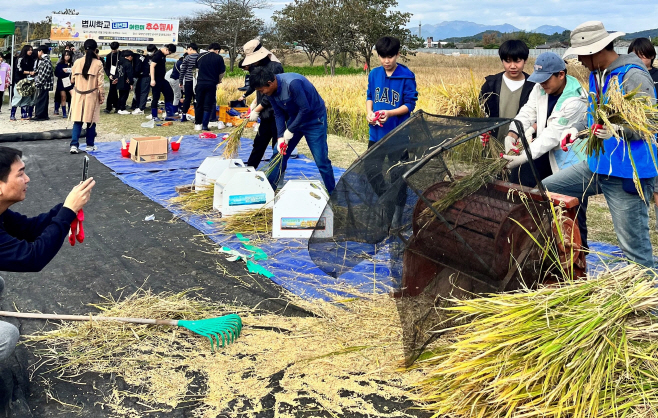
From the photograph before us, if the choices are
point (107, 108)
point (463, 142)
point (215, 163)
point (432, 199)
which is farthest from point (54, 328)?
point (107, 108)

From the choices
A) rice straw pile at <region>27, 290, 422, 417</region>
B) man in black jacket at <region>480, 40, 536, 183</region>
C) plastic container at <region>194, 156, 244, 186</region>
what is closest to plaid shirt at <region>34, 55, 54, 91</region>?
plastic container at <region>194, 156, 244, 186</region>

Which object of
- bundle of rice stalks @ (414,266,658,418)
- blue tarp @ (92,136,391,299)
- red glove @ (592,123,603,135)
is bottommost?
blue tarp @ (92,136,391,299)

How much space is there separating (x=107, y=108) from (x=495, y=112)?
10886 millimetres

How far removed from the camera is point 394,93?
5.23 meters

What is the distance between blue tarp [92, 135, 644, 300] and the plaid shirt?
4.16 metres

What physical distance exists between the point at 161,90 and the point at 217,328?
10.4m

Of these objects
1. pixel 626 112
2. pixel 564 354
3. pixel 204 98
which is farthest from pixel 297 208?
pixel 204 98

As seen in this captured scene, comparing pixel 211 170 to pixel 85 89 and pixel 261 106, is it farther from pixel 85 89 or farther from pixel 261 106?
pixel 85 89

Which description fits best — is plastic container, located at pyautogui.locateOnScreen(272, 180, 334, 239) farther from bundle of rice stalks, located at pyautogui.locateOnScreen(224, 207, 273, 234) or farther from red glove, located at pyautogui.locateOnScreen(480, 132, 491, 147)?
red glove, located at pyautogui.locateOnScreen(480, 132, 491, 147)

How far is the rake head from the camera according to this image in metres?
3.31

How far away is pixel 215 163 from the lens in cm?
626

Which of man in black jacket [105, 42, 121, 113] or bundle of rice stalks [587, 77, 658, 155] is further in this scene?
man in black jacket [105, 42, 121, 113]

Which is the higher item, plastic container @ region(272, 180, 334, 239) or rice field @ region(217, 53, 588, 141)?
rice field @ region(217, 53, 588, 141)

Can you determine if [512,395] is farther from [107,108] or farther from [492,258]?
[107,108]
